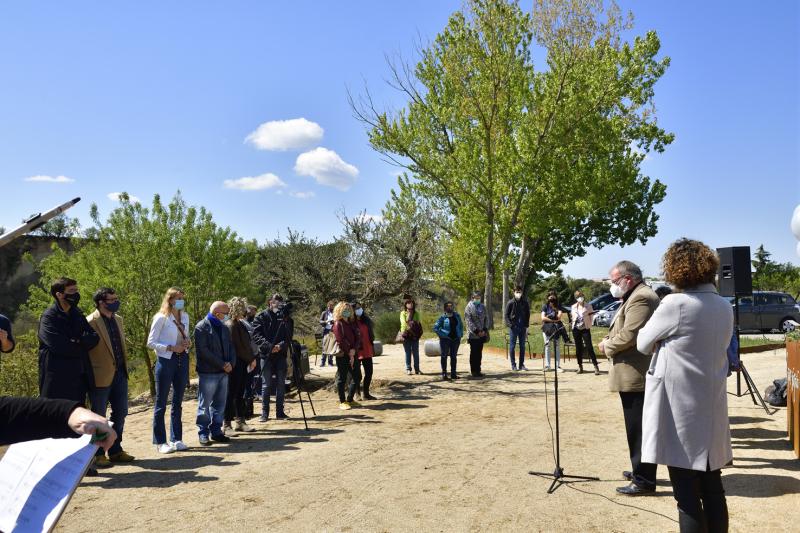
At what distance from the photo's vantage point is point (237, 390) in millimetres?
8641

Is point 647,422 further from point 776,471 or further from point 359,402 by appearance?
point 359,402

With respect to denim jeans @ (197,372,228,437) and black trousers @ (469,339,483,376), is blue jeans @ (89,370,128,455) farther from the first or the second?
black trousers @ (469,339,483,376)

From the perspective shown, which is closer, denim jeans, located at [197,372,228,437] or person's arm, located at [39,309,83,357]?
person's arm, located at [39,309,83,357]

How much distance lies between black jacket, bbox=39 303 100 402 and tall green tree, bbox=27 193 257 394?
11.6m

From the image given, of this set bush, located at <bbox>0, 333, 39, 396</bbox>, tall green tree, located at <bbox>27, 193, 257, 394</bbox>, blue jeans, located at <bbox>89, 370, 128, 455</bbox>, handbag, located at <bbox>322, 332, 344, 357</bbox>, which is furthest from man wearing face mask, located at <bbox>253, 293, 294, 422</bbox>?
bush, located at <bbox>0, 333, 39, 396</bbox>

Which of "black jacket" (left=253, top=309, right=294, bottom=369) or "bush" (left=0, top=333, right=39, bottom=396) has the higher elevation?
"black jacket" (left=253, top=309, right=294, bottom=369)

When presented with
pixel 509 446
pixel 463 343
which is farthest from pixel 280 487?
pixel 463 343

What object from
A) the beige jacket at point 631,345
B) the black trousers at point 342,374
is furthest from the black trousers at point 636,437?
the black trousers at point 342,374

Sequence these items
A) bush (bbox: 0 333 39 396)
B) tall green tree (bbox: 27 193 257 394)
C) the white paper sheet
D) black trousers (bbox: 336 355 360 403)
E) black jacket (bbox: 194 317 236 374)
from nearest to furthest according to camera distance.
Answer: the white paper sheet → black jacket (bbox: 194 317 236 374) → black trousers (bbox: 336 355 360 403) → tall green tree (bbox: 27 193 257 394) → bush (bbox: 0 333 39 396)

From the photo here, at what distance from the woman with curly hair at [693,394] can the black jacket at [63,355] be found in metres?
5.46

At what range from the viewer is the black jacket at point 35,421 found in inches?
89.4

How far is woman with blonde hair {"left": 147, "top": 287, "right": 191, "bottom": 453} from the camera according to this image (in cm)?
727

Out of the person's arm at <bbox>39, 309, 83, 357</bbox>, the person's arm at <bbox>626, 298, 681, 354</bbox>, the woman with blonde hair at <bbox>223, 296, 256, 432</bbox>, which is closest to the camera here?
the person's arm at <bbox>626, 298, 681, 354</bbox>

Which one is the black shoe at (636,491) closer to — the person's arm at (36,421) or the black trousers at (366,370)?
the person's arm at (36,421)
